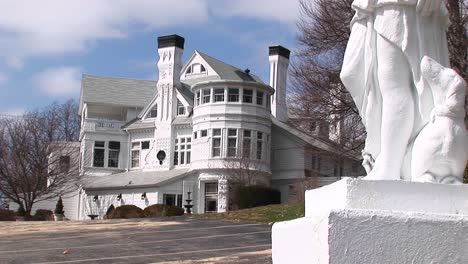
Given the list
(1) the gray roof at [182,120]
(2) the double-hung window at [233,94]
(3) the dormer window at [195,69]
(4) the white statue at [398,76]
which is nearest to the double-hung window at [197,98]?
(1) the gray roof at [182,120]

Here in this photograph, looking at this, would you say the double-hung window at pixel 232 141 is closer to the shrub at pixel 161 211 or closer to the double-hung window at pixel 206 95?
the double-hung window at pixel 206 95

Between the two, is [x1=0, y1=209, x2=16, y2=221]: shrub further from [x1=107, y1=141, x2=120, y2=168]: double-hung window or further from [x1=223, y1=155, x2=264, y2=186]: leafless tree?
[x1=223, y1=155, x2=264, y2=186]: leafless tree

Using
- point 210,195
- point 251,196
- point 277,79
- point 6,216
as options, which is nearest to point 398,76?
point 251,196

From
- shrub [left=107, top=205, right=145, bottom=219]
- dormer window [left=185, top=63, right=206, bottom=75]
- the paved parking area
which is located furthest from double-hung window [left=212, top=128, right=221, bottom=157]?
the paved parking area

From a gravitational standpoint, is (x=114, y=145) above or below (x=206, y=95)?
below

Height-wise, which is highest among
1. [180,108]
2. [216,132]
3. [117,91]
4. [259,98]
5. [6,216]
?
[117,91]

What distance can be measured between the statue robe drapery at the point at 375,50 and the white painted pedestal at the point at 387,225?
2.22 feet

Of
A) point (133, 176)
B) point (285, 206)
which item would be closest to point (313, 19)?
point (285, 206)

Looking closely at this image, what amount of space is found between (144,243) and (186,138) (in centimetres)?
3301

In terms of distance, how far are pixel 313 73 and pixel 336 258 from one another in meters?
23.7

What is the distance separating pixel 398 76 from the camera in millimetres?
5496

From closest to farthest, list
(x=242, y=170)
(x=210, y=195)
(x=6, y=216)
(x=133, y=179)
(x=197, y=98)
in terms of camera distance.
→ (x=6, y=216)
(x=242, y=170)
(x=210, y=195)
(x=197, y=98)
(x=133, y=179)

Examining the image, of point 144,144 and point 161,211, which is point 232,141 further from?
point 161,211

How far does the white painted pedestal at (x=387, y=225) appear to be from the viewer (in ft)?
15.3
